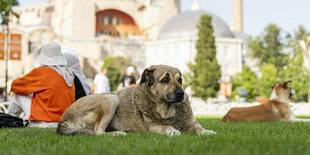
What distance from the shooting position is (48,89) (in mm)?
7348

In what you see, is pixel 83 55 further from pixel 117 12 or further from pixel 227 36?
pixel 227 36

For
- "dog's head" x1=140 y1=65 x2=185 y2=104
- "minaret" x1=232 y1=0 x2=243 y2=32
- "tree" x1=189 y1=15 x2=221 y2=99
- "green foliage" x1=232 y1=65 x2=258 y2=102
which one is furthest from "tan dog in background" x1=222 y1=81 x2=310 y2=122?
"minaret" x1=232 y1=0 x2=243 y2=32

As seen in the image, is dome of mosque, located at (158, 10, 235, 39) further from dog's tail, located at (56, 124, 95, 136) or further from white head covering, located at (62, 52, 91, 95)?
dog's tail, located at (56, 124, 95, 136)

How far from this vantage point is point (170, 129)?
4875 mm

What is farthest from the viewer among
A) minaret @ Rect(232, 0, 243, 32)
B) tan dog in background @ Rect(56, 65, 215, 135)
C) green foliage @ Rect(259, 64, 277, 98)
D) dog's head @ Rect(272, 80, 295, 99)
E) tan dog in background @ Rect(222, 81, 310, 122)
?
minaret @ Rect(232, 0, 243, 32)

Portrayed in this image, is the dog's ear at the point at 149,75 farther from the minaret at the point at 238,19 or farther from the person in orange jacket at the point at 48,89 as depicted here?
the minaret at the point at 238,19

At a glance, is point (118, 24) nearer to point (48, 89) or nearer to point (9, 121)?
point (48, 89)

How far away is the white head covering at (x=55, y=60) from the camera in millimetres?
7551

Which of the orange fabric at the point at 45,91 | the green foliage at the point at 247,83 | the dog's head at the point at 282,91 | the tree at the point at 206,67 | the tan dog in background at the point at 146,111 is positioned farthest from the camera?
the green foliage at the point at 247,83

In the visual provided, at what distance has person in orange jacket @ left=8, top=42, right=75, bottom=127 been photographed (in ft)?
24.2

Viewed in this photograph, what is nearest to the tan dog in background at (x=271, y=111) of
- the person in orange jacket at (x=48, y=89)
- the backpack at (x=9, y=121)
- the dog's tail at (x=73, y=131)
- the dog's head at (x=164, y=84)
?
the person in orange jacket at (x=48, y=89)

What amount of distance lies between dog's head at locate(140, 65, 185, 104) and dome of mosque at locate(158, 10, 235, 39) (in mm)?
56335

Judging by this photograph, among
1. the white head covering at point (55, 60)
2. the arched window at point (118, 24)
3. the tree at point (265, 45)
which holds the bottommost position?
the white head covering at point (55, 60)

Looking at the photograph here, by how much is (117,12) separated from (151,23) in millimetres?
13302
